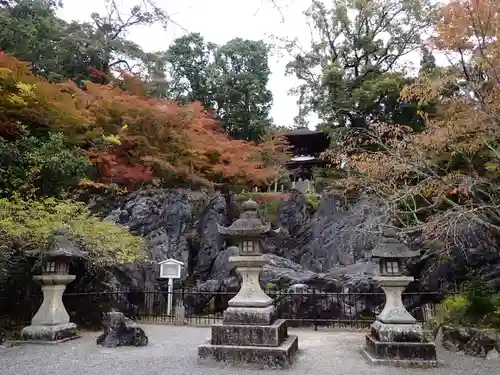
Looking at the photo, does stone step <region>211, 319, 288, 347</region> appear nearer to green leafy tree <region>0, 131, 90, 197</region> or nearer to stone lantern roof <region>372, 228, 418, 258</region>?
stone lantern roof <region>372, 228, 418, 258</region>

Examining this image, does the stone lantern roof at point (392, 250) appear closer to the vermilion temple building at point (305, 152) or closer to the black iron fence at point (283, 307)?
the black iron fence at point (283, 307)

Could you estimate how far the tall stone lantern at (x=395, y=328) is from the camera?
6695 millimetres

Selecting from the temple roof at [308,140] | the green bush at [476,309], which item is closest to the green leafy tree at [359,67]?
the temple roof at [308,140]

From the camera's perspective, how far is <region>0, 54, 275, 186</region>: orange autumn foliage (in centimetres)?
1297

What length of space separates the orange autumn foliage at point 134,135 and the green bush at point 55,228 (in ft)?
12.2

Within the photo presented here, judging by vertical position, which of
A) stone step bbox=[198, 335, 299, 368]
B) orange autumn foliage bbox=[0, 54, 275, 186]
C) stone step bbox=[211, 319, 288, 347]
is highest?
orange autumn foliage bbox=[0, 54, 275, 186]

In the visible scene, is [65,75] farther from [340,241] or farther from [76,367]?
[76,367]

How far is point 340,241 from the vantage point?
16641 mm

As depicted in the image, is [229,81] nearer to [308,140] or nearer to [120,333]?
[308,140]

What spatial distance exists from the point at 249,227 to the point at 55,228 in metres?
5.06

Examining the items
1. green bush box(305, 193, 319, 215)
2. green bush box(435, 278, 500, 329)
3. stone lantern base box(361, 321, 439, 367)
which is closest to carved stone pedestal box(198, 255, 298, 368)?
stone lantern base box(361, 321, 439, 367)

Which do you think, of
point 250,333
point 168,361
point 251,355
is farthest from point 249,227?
point 168,361

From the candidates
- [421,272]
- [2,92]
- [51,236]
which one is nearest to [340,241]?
[421,272]

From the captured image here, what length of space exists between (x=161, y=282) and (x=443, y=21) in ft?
41.7
